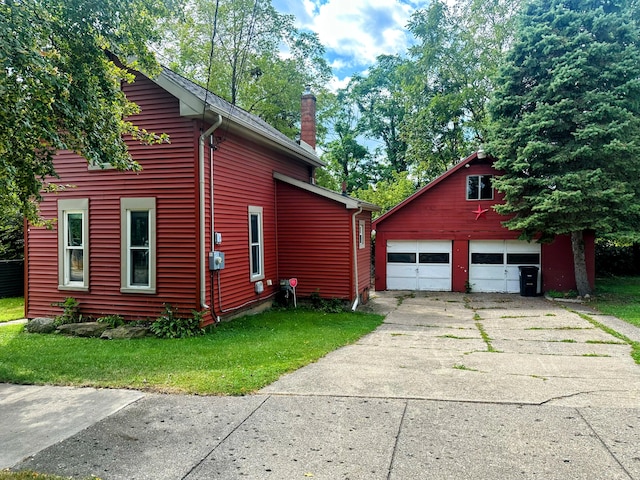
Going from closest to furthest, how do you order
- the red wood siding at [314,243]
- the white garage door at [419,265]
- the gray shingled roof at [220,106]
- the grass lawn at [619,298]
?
the gray shingled roof at [220,106] < the grass lawn at [619,298] < the red wood siding at [314,243] < the white garage door at [419,265]

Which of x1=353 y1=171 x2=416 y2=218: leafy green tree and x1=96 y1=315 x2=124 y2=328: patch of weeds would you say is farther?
x1=353 y1=171 x2=416 y2=218: leafy green tree

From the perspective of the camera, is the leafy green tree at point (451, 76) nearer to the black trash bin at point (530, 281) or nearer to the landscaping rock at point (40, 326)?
the black trash bin at point (530, 281)

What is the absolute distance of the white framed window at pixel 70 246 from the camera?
31.1 feet

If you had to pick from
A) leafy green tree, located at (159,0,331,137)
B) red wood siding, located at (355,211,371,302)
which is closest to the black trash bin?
red wood siding, located at (355,211,371,302)

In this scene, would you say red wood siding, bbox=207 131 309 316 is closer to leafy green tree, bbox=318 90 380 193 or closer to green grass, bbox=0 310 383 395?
green grass, bbox=0 310 383 395

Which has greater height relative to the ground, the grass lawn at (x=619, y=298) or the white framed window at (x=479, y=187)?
the white framed window at (x=479, y=187)

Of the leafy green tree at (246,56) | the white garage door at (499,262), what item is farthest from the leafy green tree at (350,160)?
the white garage door at (499,262)

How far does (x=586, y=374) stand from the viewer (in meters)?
5.97

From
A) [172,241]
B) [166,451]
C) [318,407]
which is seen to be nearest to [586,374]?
[318,407]

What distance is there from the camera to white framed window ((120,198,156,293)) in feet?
29.3

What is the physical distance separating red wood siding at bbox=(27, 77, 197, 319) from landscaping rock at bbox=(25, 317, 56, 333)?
426mm

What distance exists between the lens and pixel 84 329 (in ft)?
28.6

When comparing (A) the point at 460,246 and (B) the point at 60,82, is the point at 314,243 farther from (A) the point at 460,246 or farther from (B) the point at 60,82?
(B) the point at 60,82

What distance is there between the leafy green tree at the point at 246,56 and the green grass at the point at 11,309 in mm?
13784
